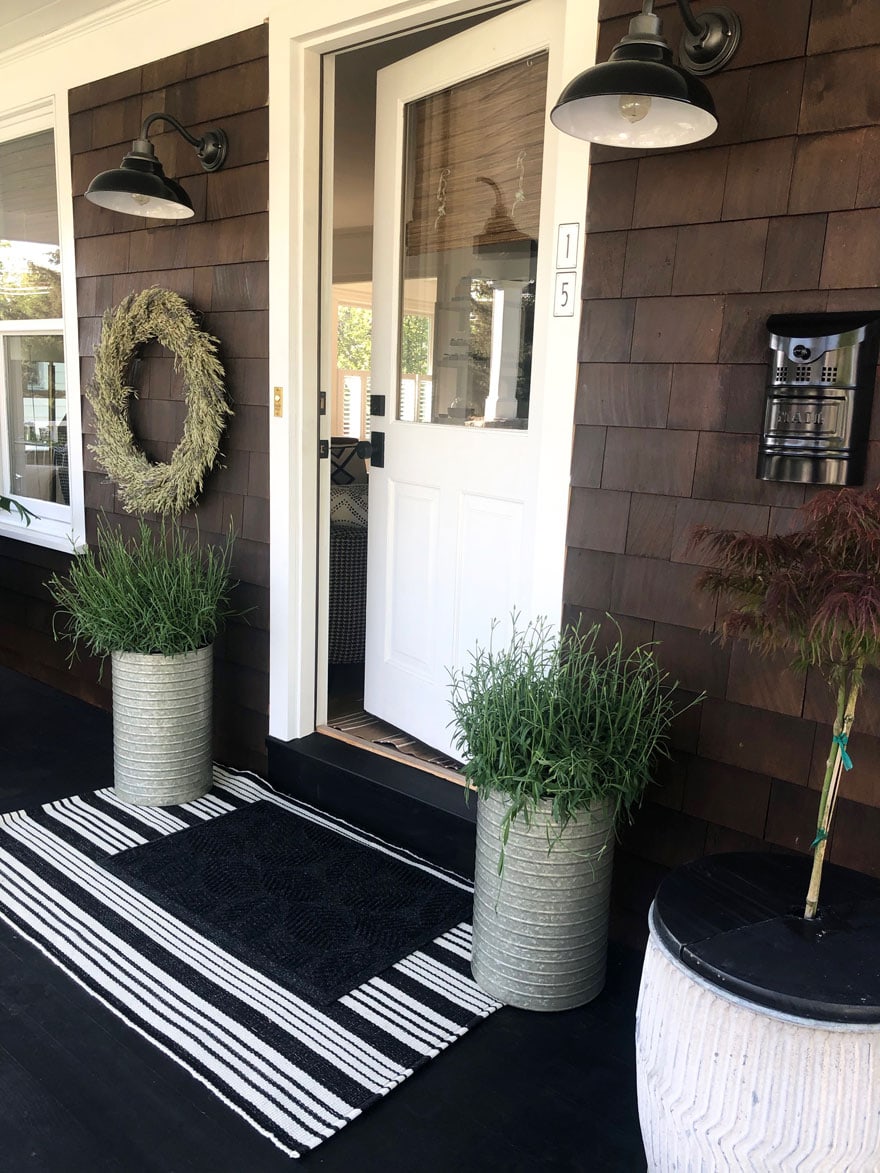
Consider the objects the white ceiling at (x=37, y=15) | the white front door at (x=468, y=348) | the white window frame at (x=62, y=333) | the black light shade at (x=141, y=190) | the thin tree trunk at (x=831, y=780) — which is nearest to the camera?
the thin tree trunk at (x=831, y=780)

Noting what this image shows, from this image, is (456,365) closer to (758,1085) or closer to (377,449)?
(377,449)

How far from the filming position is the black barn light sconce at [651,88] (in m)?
1.58

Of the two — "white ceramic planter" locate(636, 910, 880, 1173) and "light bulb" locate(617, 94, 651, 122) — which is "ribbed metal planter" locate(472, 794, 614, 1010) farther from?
"light bulb" locate(617, 94, 651, 122)

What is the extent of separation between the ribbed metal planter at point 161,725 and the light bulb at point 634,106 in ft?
6.31

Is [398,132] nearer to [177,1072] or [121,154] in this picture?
[121,154]

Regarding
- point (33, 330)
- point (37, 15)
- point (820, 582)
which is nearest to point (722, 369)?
point (820, 582)

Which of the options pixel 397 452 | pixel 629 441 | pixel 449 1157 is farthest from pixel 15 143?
pixel 449 1157

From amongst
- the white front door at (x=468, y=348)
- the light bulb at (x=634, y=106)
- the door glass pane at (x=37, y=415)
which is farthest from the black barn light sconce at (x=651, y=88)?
the door glass pane at (x=37, y=415)

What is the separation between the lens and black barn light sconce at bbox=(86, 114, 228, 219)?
8.69 ft

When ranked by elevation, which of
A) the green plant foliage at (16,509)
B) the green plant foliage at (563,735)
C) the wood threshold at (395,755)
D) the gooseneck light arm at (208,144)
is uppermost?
the gooseneck light arm at (208,144)

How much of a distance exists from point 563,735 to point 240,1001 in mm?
919

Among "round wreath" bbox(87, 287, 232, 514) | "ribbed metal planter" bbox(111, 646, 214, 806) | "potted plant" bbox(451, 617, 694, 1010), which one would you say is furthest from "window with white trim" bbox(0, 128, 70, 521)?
"potted plant" bbox(451, 617, 694, 1010)

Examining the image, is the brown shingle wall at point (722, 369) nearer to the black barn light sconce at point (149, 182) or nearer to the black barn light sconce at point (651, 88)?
the black barn light sconce at point (651, 88)

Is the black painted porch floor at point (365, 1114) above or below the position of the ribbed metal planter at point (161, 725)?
below
